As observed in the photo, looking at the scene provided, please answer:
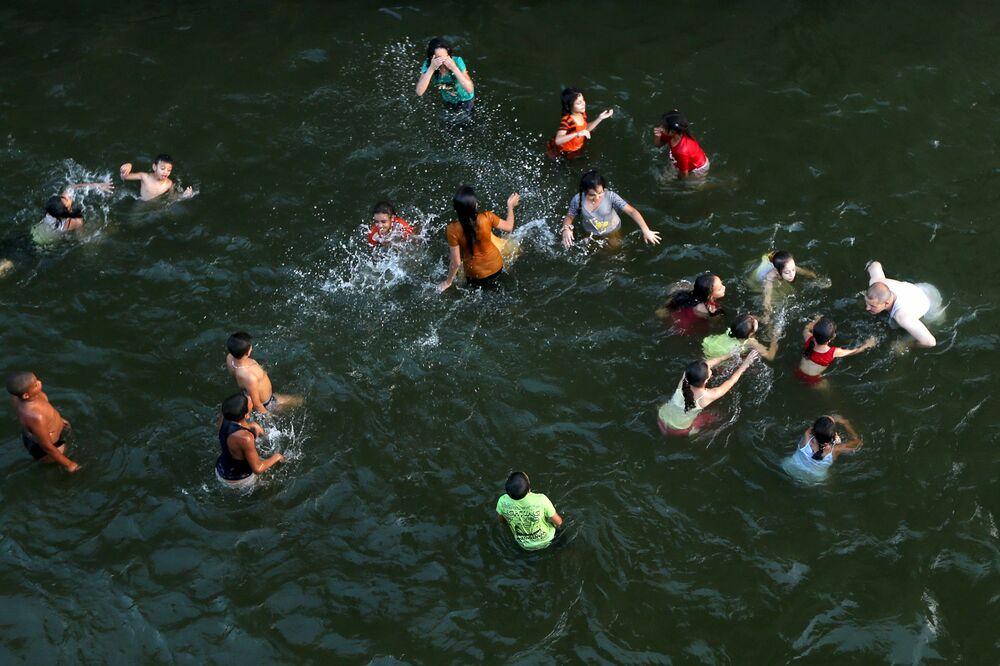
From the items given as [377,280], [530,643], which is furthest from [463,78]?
[530,643]

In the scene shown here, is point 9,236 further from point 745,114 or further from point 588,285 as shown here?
point 745,114

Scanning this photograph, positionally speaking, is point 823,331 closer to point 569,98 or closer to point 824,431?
point 824,431

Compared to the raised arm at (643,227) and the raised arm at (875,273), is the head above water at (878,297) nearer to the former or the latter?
the raised arm at (875,273)

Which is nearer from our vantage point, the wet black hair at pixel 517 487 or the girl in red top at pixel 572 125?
the wet black hair at pixel 517 487

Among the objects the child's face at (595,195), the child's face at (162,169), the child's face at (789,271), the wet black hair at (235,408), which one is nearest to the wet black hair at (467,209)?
the child's face at (595,195)

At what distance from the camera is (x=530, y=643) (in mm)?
8859

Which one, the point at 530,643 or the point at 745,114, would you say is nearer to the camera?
the point at 530,643

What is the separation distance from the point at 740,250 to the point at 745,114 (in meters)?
3.01

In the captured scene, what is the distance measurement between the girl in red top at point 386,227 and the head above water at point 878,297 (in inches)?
233

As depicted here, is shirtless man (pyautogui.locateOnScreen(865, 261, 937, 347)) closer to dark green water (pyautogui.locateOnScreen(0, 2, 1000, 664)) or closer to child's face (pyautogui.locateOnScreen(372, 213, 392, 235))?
dark green water (pyautogui.locateOnScreen(0, 2, 1000, 664))

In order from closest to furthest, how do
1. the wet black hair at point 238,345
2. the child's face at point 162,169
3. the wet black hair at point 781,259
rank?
the wet black hair at point 238,345 → the wet black hair at point 781,259 → the child's face at point 162,169

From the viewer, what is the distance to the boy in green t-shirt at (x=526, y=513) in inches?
341

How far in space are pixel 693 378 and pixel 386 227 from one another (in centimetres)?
464

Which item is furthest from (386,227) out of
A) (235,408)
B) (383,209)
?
(235,408)
